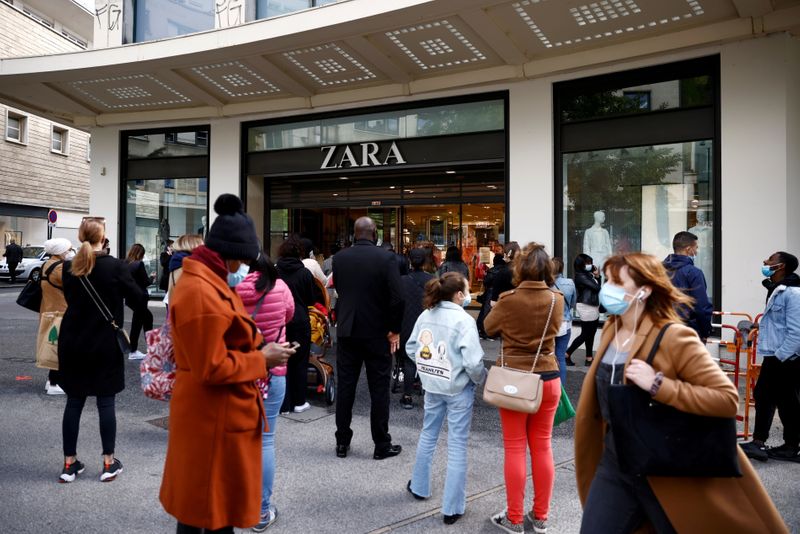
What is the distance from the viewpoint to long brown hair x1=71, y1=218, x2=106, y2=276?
15.0 feet

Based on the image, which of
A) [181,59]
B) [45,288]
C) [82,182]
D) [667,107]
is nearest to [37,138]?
[82,182]

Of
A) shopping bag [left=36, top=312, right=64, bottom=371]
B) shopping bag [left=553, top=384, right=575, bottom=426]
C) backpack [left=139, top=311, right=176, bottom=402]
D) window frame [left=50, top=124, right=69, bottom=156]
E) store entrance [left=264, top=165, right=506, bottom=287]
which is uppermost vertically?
window frame [left=50, top=124, right=69, bottom=156]

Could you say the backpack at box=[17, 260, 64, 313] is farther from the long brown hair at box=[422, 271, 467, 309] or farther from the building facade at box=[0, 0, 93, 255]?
the building facade at box=[0, 0, 93, 255]

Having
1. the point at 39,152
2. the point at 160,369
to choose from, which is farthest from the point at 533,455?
the point at 39,152

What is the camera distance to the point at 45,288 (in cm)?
639

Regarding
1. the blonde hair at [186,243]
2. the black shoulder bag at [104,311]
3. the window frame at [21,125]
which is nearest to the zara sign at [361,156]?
the blonde hair at [186,243]

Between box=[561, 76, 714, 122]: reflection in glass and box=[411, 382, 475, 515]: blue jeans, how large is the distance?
7397 millimetres

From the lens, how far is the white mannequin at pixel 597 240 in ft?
34.4

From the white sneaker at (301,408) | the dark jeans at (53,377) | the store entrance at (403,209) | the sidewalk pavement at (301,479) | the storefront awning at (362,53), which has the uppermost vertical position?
the storefront awning at (362,53)

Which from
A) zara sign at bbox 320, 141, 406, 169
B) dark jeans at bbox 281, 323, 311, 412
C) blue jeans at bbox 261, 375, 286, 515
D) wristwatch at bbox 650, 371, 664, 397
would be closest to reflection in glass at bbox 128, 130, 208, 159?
zara sign at bbox 320, 141, 406, 169

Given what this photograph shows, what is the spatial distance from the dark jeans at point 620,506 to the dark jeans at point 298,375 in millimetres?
4181

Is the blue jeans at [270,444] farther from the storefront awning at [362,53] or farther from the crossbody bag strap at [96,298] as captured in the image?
the storefront awning at [362,53]

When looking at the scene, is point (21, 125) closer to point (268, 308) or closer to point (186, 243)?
point (186, 243)

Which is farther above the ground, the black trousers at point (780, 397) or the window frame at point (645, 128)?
the window frame at point (645, 128)
